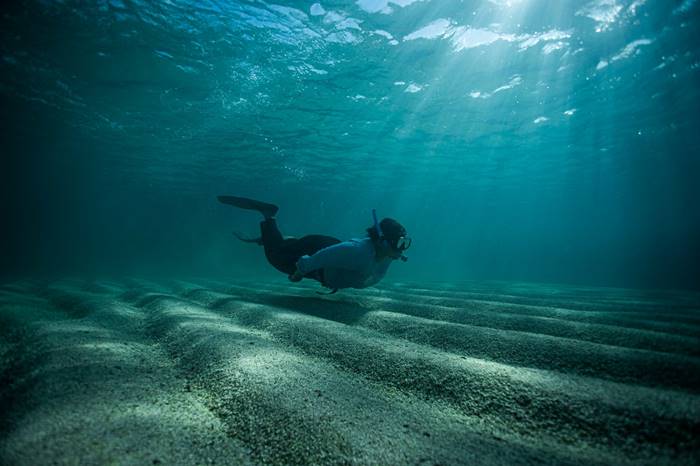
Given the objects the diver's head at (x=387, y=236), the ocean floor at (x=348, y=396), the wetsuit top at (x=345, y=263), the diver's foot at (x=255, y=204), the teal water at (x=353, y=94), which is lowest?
the ocean floor at (x=348, y=396)

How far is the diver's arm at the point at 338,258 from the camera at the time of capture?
4.96 meters

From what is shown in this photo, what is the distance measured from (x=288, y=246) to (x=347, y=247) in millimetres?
2051

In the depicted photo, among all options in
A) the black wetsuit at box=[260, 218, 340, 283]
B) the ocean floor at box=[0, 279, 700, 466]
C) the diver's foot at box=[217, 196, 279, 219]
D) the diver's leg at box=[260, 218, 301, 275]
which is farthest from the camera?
the diver's foot at box=[217, 196, 279, 219]

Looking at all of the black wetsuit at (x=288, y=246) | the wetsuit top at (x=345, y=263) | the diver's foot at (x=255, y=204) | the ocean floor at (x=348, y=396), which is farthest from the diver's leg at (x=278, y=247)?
the ocean floor at (x=348, y=396)

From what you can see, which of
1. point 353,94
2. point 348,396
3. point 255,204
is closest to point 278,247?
point 255,204

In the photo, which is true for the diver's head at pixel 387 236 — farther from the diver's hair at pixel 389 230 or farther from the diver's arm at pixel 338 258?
the diver's arm at pixel 338 258

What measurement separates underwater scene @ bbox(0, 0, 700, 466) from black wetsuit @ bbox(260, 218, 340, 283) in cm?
5

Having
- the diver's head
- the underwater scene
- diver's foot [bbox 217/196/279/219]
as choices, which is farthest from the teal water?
the diver's head

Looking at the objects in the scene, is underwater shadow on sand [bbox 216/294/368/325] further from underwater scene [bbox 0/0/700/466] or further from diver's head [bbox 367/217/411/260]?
diver's head [bbox 367/217/411/260]

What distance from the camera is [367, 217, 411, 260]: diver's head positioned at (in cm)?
514

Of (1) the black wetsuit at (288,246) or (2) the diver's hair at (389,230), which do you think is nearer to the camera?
(2) the diver's hair at (389,230)

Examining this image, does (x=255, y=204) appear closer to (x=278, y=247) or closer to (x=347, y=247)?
(x=278, y=247)

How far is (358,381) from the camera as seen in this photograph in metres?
2.29

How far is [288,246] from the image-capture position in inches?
258
